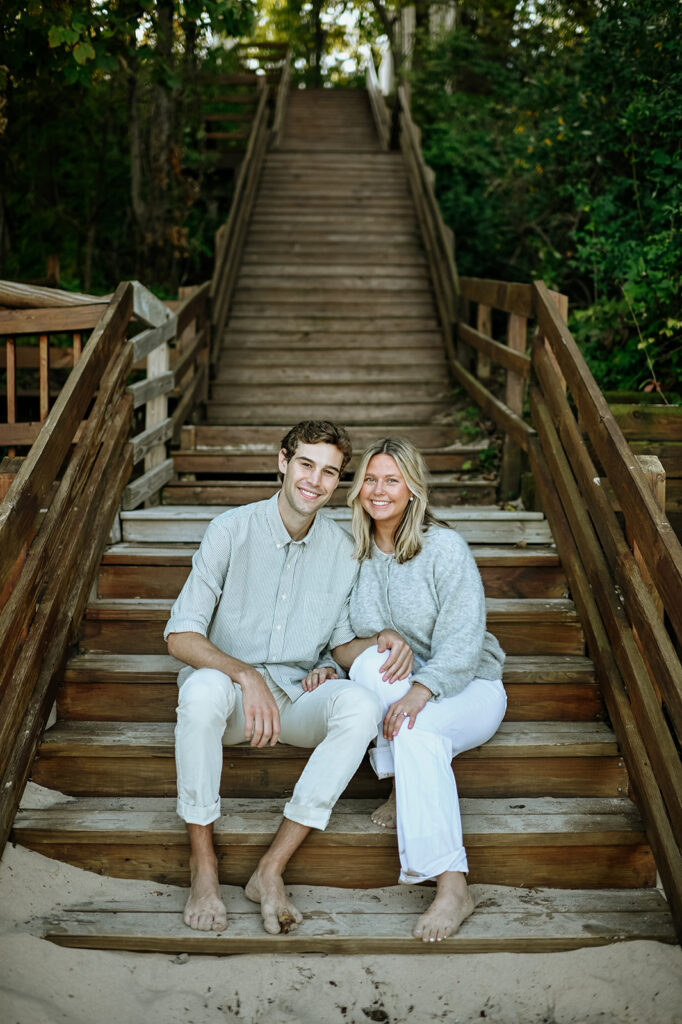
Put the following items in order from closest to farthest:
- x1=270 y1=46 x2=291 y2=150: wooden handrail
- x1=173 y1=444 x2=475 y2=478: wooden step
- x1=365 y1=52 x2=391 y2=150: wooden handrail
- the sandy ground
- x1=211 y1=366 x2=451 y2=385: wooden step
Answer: the sandy ground
x1=173 y1=444 x2=475 y2=478: wooden step
x1=211 y1=366 x2=451 y2=385: wooden step
x1=270 y1=46 x2=291 y2=150: wooden handrail
x1=365 y1=52 x2=391 y2=150: wooden handrail

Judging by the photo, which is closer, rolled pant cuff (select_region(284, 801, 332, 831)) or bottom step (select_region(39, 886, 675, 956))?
bottom step (select_region(39, 886, 675, 956))

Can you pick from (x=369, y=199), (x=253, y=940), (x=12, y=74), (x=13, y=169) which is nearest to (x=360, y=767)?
(x=253, y=940)

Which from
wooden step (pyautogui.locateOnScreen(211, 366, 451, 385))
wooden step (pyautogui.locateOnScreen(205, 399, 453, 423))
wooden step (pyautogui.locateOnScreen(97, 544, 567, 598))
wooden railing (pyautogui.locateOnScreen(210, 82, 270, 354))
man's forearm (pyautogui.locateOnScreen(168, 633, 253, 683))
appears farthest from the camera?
wooden railing (pyautogui.locateOnScreen(210, 82, 270, 354))

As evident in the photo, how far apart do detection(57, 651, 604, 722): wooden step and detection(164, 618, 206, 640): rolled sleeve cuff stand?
21.3 inches

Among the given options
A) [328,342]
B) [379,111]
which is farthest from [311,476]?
[379,111]

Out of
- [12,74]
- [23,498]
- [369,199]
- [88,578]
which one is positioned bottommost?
[88,578]

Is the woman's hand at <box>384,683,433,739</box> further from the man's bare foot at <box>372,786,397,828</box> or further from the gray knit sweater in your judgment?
the man's bare foot at <box>372,786,397,828</box>

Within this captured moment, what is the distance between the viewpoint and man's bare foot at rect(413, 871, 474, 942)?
Answer: 8.09 feet

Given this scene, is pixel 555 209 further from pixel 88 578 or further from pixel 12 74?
pixel 88 578

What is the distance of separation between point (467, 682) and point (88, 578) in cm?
164

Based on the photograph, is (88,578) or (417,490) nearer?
(417,490)

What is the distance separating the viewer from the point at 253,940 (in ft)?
8.07

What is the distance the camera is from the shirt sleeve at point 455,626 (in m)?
2.76

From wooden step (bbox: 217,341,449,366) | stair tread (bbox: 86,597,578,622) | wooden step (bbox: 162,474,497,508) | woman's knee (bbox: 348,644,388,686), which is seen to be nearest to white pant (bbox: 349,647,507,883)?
woman's knee (bbox: 348,644,388,686)
